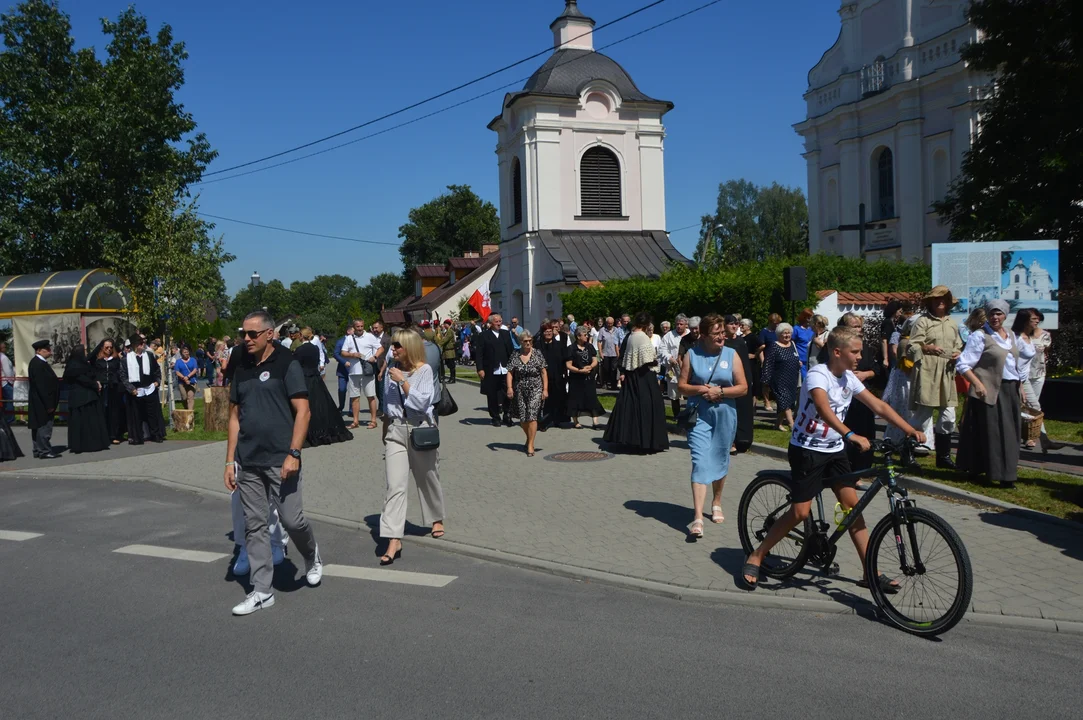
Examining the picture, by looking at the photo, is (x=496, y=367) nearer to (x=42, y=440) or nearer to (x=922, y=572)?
(x=42, y=440)

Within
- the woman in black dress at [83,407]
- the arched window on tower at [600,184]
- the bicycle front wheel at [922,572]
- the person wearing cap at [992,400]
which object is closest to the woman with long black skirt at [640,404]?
the person wearing cap at [992,400]

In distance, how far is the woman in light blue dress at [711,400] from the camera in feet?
25.4

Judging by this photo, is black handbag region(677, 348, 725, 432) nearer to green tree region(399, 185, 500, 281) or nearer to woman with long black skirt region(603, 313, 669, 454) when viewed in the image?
woman with long black skirt region(603, 313, 669, 454)

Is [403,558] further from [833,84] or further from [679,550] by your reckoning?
[833,84]

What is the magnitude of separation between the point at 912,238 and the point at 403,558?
3425cm

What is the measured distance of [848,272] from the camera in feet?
84.4

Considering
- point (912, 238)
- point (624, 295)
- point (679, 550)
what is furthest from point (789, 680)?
point (912, 238)

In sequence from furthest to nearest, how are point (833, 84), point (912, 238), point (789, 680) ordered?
point (833, 84) < point (912, 238) < point (789, 680)

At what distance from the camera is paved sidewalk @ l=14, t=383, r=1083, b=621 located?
621cm

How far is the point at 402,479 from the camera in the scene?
737cm

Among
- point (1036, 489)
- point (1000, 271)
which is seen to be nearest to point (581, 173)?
point (1000, 271)

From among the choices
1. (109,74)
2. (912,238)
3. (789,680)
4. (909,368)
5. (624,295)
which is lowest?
(789,680)

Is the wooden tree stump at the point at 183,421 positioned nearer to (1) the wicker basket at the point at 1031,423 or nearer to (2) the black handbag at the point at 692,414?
(2) the black handbag at the point at 692,414

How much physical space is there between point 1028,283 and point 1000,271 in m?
0.40
